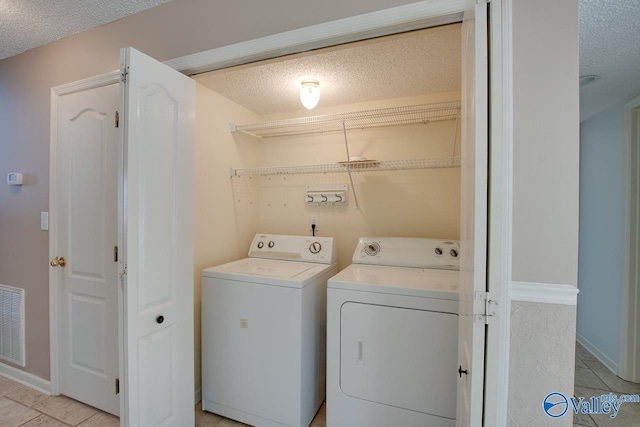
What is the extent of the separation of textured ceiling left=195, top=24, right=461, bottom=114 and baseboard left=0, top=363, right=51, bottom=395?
2.41 m

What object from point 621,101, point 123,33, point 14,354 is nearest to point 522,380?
point 123,33

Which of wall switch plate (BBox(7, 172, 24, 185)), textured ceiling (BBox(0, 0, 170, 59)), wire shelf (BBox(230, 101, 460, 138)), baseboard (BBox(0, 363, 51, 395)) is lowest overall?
baseboard (BBox(0, 363, 51, 395))

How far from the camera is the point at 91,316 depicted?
176 cm

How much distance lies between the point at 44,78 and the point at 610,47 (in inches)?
144

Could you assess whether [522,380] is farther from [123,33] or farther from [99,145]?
[123,33]

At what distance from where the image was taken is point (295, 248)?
7.45ft

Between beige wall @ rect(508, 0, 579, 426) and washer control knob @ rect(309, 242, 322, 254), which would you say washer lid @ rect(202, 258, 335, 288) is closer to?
washer control knob @ rect(309, 242, 322, 254)

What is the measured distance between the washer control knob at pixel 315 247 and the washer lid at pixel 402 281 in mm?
385

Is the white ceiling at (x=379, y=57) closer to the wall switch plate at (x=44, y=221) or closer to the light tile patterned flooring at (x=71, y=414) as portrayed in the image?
the wall switch plate at (x=44, y=221)

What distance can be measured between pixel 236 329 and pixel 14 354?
186 centimetres

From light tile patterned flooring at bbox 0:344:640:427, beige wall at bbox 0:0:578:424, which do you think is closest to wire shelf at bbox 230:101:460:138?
beige wall at bbox 0:0:578:424

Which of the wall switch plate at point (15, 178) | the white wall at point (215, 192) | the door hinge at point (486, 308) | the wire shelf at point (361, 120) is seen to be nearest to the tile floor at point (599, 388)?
the door hinge at point (486, 308)

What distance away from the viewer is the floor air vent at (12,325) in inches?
81.3

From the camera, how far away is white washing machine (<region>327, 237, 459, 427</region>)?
1377 mm
